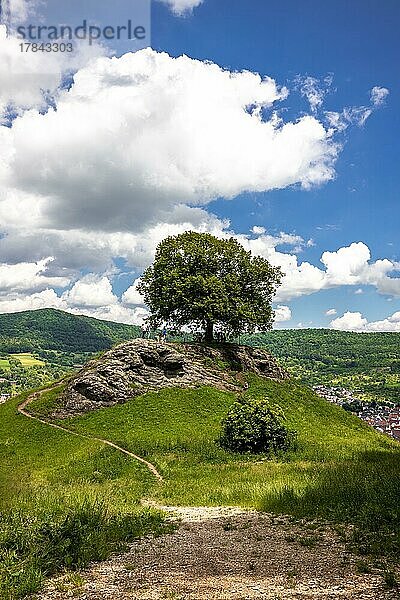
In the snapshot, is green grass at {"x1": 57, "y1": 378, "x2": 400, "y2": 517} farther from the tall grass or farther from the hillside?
the tall grass

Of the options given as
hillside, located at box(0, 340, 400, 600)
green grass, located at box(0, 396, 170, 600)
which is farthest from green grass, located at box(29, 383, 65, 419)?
green grass, located at box(0, 396, 170, 600)

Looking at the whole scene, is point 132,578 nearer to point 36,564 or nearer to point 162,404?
point 36,564

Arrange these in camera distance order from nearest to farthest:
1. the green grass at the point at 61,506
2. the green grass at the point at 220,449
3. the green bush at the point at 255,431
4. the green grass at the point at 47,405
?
the green grass at the point at 61,506 → the green grass at the point at 220,449 → the green bush at the point at 255,431 → the green grass at the point at 47,405

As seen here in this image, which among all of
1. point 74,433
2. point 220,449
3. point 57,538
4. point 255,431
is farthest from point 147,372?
point 57,538

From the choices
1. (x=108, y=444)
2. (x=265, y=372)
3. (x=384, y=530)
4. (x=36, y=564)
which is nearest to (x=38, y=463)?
(x=108, y=444)

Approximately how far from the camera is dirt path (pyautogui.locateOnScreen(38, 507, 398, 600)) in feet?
31.1

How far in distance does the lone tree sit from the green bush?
57.8 ft

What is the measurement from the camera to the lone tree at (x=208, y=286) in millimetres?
46625

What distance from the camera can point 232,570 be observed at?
432 inches

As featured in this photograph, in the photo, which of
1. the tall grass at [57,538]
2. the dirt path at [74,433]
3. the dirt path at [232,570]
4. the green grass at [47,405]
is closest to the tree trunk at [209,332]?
the green grass at [47,405]

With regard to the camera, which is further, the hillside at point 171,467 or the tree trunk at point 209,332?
the tree trunk at point 209,332

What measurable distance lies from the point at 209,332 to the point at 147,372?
1005 cm

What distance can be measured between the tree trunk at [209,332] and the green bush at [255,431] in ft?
65.1

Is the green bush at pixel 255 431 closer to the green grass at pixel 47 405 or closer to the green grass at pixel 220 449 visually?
the green grass at pixel 220 449
